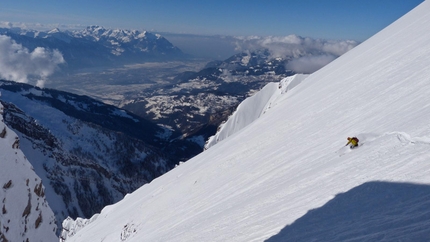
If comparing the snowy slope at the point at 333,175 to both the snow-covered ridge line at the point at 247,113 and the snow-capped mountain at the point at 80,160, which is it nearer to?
the snow-covered ridge line at the point at 247,113

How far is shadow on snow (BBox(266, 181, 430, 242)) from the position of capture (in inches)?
288

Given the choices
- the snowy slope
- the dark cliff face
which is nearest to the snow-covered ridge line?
the dark cliff face

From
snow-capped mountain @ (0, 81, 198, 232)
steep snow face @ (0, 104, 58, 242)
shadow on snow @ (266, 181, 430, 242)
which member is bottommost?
snow-capped mountain @ (0, 81, 198, 232)

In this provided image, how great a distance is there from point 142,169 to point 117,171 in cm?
1085

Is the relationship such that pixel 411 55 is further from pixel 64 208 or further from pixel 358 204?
pixel 64 208

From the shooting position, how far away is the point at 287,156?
59.0ft

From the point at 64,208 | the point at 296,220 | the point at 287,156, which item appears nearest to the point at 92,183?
the point at 64,208

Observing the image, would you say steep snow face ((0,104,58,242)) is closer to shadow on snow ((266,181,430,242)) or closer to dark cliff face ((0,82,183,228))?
shadow on snow ((266,181,430,242))

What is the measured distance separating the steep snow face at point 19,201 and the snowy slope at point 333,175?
7.04 m

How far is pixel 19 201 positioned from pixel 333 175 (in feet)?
61.0

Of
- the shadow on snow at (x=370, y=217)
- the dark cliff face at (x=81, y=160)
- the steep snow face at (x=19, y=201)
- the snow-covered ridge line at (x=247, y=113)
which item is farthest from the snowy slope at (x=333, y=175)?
the dark cliff face at (x=81, y=160)

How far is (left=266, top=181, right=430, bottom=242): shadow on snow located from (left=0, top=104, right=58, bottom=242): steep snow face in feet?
51.6

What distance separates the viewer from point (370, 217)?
8.32 meters

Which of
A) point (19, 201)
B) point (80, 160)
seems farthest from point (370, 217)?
point (80, 160)
